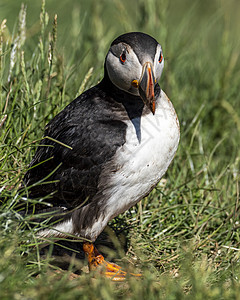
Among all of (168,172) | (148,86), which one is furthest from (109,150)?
(168,172)

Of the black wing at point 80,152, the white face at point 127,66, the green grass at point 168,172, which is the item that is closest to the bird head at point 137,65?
the white face at point 127,66

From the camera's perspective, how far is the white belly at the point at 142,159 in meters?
3.36

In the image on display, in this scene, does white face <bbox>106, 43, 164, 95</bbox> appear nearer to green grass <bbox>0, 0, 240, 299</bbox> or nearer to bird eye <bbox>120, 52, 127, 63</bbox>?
bird eye <bbox>120, 52, 127, 63</bbox>

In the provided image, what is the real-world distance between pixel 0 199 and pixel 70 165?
51cm

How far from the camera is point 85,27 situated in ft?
20.8

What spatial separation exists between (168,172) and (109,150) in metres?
1.39

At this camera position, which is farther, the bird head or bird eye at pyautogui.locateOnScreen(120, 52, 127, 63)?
bird eye at pyautogui.locateOnScreen(120, 52, 127, 63)

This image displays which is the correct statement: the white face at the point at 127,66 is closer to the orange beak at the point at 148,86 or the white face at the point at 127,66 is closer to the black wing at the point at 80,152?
the orange beak at the point at 148,86

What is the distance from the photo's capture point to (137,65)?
3258 millimetres

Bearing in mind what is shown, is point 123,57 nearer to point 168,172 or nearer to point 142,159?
point 142,159

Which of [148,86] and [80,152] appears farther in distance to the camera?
[80,152]

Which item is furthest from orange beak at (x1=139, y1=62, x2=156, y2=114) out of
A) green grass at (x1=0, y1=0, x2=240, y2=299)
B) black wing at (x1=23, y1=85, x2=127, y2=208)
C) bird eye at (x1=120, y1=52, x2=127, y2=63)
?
Answer: green grass at (x1=0, y1=0, x2=240, y2=299)

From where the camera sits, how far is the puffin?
3352 mm

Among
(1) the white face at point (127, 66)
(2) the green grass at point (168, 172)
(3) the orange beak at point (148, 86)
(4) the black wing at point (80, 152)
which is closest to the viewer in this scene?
(2) the green grass at point (168, 172)
